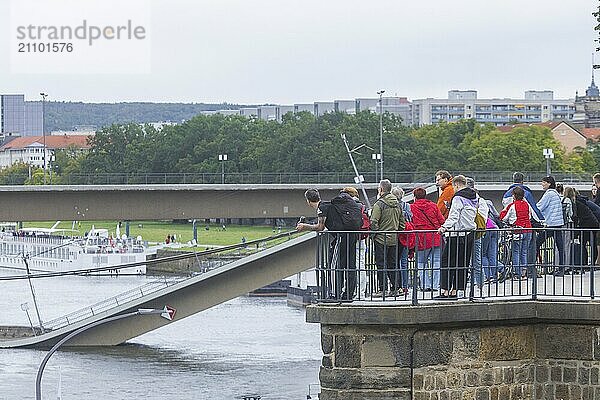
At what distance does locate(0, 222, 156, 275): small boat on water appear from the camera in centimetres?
10206

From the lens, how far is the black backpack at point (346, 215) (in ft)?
45.2

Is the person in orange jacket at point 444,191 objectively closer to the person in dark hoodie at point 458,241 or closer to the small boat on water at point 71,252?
the person in dark hoodie at point 458,241

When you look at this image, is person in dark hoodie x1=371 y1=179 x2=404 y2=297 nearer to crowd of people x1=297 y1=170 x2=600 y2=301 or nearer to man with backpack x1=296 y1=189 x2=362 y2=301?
crowd of people x1=297 y1=170 x2=600 y2=301

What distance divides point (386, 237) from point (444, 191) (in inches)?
119

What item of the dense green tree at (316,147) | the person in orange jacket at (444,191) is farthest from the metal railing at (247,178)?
the person in orange jacket at (444,191)

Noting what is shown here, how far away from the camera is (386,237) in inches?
533

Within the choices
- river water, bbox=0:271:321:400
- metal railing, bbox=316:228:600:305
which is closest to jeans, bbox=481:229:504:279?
metal railing, bbox=316:228:600:305

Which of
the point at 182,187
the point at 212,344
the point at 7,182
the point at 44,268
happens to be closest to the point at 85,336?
the point at 212,344

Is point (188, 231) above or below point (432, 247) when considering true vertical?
below

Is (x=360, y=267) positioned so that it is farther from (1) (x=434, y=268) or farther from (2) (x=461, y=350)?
(2) (x=461, y=350)

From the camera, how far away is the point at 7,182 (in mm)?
78500

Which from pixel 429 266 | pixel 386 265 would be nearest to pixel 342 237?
pixel 386 265

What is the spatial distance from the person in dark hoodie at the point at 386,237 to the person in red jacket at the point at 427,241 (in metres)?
0.24

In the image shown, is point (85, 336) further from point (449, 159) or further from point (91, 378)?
point (449, 159)
